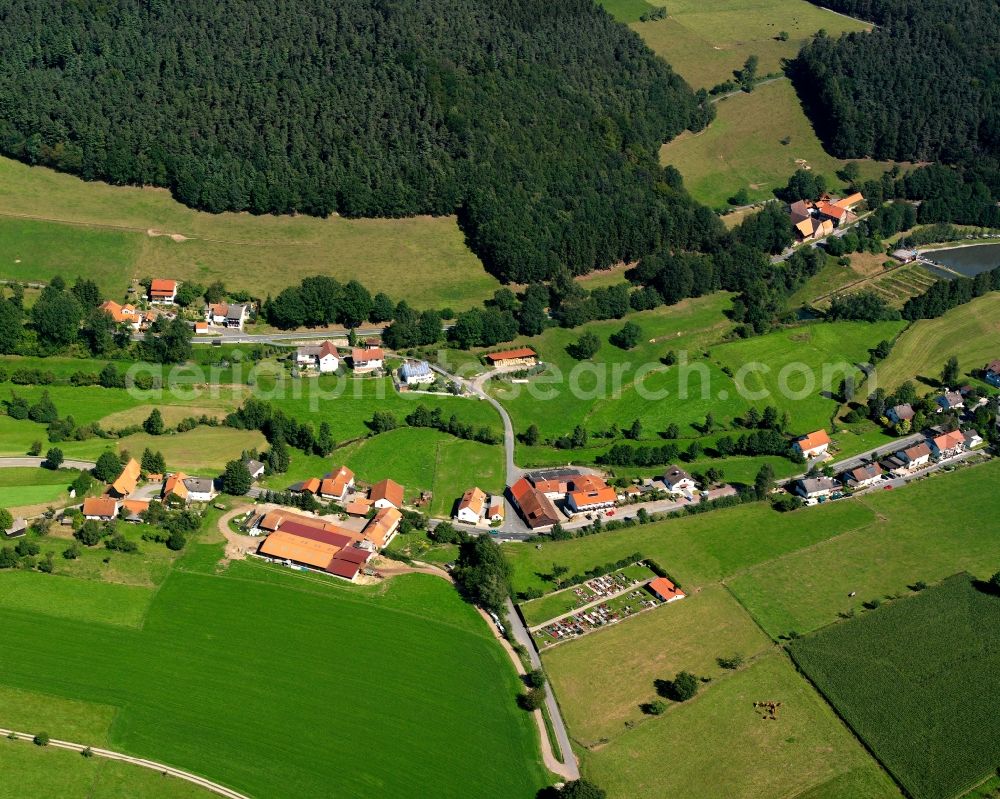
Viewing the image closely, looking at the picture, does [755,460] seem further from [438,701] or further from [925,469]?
[438,701]

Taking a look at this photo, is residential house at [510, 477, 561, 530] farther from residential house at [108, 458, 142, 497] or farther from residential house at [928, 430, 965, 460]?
residential house at [928, 430, 965, 460]

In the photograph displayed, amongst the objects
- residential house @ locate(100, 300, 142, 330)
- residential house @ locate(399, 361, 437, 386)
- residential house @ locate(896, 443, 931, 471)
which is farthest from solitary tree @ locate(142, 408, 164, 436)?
residential house @ locate(896, 443, 931, 471)

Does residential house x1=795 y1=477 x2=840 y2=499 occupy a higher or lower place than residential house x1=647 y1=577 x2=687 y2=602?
higher

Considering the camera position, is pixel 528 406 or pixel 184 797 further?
pixel 528 406

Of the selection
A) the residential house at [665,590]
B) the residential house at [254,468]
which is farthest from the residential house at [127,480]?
the residential house at [665,590]

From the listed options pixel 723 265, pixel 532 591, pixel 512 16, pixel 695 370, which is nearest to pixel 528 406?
pixel 695 370

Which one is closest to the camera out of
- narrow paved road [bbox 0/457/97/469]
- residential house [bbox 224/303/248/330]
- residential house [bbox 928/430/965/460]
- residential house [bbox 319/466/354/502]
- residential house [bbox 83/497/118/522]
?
residential house [bbox 83/497/118/522]

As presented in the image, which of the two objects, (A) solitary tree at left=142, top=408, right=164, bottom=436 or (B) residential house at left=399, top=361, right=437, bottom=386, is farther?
(B) residential house at left=399, top=361, right=437, bottom=386

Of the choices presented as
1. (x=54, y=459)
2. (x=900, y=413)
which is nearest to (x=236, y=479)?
(x=54, y=459)

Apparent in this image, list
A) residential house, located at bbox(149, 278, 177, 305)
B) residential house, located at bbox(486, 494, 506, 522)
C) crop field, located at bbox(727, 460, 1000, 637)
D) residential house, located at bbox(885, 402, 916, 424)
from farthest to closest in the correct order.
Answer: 1. residential house, located at bbox(149, 278, 177, 305)
2. residential house, located at bbox(885, 402, 916, 424)
3. residential house, located at bbox(486, 494, 506, 522)
4. crop field, located at bbox(727, 460, 1000, 637)
